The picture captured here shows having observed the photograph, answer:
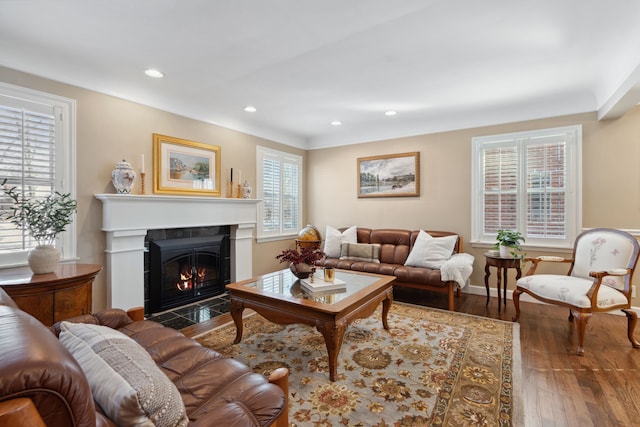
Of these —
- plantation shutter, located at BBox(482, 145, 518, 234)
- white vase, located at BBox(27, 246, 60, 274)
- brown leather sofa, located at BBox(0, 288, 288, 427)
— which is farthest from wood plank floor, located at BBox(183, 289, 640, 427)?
brown leather sofa, located at BBox(0, 288, 288, 427)

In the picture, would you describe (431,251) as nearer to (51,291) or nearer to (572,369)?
(572,369)

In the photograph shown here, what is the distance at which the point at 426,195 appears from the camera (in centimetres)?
463

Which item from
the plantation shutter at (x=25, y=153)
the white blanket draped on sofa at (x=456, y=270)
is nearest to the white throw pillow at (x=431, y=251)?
the white blanket draped on sofa at (x=456, y=270)

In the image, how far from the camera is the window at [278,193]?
487 centimetres

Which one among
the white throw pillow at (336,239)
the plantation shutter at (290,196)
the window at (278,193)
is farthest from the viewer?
the plantation shutter at (290,196)

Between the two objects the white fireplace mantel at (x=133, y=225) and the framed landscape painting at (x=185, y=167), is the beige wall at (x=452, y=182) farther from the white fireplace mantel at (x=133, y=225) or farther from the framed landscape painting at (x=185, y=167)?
the white fireplace mantel at (x=133, y=225)

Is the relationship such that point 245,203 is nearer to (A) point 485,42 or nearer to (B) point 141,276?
(B) point 141,276

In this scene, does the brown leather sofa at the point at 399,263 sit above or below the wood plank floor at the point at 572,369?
above

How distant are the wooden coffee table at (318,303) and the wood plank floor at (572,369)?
84cm

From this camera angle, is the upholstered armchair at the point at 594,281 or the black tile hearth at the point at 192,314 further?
the black tile hearth at the point at 192,314

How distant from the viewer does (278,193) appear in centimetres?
516

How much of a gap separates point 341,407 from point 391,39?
264cm

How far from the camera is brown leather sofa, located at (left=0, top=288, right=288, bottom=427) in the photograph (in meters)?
0.58

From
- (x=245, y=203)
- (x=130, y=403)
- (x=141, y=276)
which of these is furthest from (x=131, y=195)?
(x=130, y=403)
